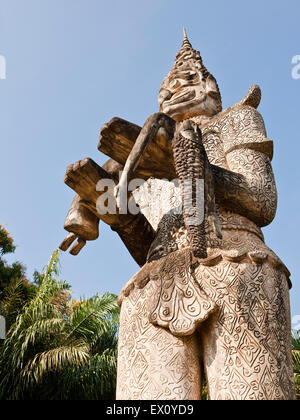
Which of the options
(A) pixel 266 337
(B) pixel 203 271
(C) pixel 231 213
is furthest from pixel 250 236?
(A) pixel 266 337

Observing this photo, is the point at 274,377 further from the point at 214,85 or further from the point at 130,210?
the point at 214,85

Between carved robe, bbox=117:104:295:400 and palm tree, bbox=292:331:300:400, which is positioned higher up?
palm tree, bbox=292:331:300:400

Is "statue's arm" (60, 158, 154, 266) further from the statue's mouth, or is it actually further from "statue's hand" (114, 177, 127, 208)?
the statue's mouth

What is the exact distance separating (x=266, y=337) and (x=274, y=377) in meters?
0.22

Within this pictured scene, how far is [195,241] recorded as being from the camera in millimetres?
2918

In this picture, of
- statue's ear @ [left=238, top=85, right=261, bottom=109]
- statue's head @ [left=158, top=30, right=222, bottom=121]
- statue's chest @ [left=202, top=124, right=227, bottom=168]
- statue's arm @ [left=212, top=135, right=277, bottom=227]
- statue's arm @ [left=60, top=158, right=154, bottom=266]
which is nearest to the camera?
statue's arm @ [left=212, top=135, right=277, bottom=227]

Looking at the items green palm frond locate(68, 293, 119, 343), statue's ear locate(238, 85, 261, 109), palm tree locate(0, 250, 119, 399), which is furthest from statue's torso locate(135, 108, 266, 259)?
green palm frond locate(68, 293, 119, 343)

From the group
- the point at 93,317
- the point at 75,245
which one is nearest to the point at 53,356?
the point at 93,317

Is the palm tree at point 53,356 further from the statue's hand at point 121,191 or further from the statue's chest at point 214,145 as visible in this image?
the statue's hand at point 121,191

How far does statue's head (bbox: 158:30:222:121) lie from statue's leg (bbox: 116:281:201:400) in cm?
171

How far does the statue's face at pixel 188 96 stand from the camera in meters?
4.27

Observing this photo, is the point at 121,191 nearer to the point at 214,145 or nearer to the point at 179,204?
the point at 179,204

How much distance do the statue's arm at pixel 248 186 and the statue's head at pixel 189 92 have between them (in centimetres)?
78

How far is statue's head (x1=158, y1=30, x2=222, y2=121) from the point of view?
4.27 meters
